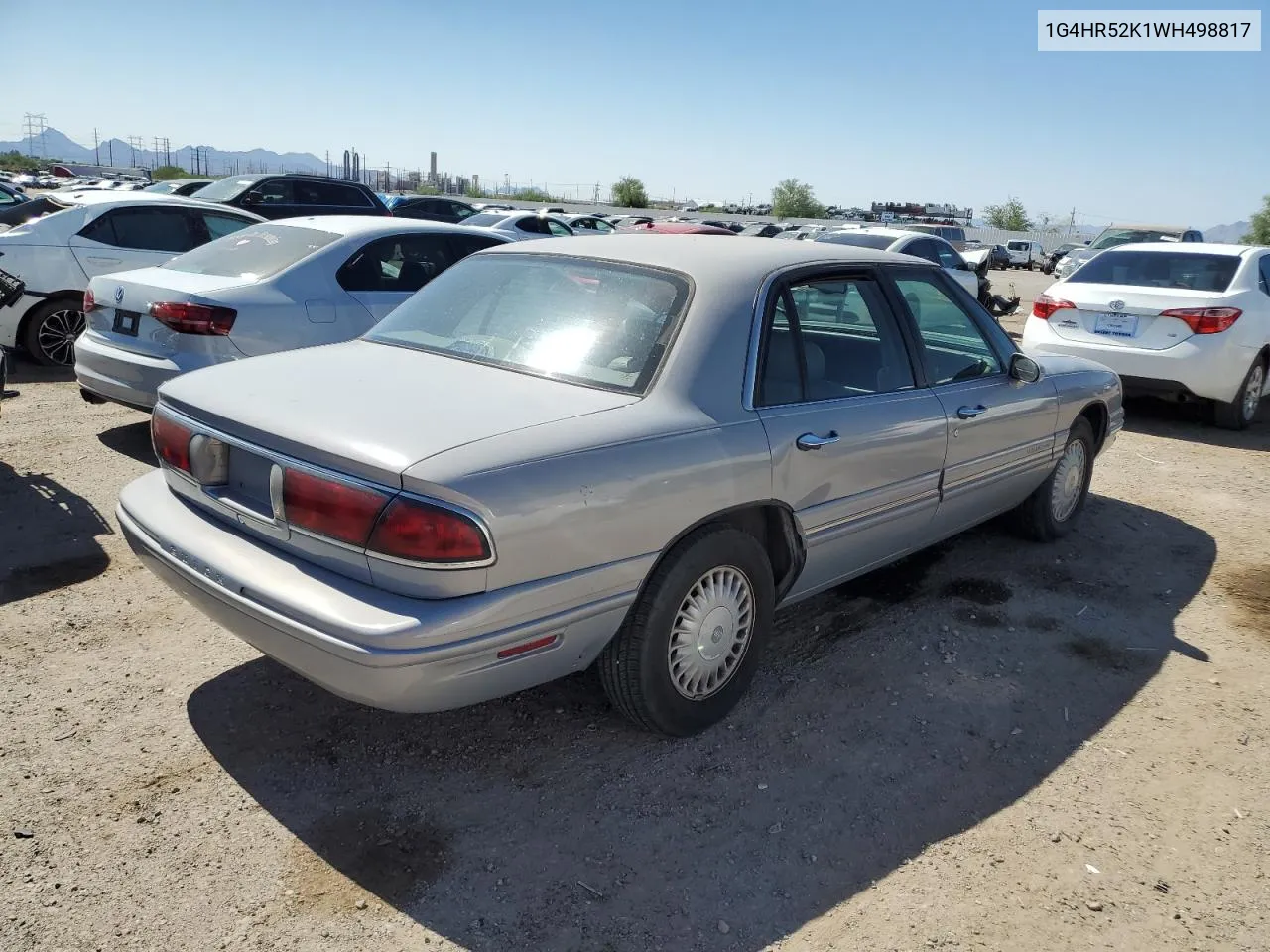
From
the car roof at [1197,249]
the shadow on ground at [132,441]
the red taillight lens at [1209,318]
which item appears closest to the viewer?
the shadow on ground at [132,441]

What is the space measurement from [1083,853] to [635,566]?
1.55 meters

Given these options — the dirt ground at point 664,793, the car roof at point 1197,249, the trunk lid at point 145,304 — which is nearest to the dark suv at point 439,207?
the car roof at point 1197,249

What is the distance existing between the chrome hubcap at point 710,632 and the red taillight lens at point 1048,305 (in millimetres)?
6434

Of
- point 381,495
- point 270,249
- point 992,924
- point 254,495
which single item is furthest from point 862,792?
point 270,249

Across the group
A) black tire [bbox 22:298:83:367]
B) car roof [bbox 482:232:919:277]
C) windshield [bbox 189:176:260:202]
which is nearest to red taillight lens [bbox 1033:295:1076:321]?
car roof [bbox 482:232:919:277]

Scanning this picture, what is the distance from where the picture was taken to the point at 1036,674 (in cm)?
395

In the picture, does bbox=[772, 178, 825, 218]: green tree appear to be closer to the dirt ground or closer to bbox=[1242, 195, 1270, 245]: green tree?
bbox=[1242, 195, 1270, 245]: green tree

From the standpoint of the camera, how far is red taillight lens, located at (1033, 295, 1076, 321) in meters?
8.59

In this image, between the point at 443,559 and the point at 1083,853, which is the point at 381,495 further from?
the point at 1083,853

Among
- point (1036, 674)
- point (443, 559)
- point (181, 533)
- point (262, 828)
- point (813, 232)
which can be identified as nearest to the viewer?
point (443, 559)

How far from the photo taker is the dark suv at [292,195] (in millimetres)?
14180

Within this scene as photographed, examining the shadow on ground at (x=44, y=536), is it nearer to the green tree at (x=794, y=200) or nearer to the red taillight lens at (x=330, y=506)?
the red taillight lens at (x=330, y=506)

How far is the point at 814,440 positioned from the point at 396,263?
4.19m

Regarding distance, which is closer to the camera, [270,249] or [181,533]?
[181,533]
